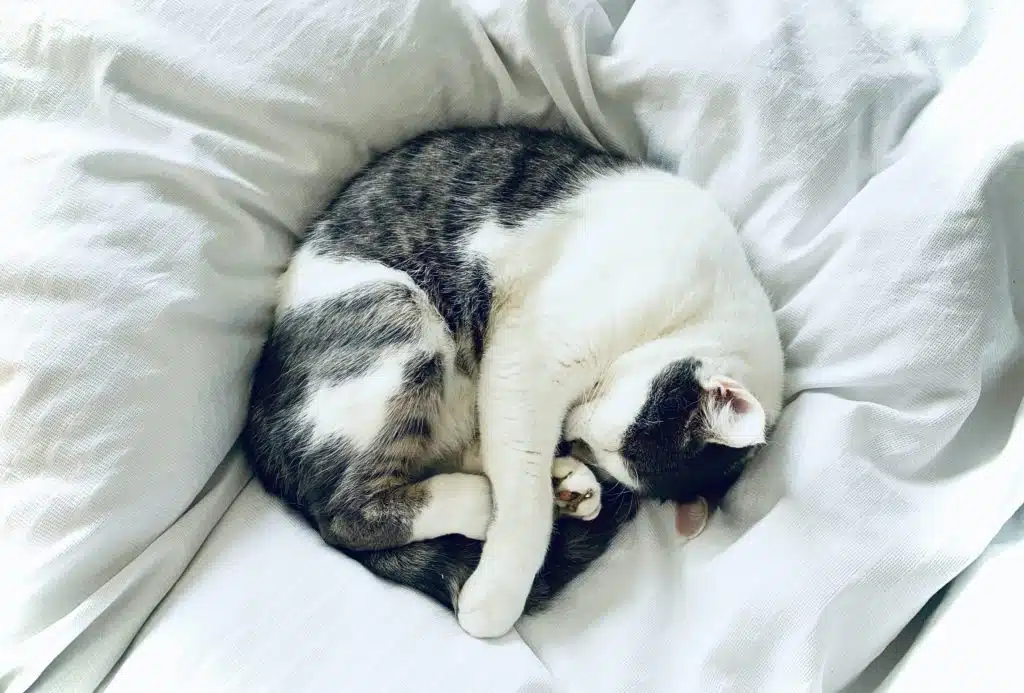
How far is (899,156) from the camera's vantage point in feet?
3.97

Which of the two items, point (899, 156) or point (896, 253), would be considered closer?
point (896, 253)

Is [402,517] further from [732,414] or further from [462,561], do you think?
[732,414]

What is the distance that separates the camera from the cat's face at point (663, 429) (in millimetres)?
1090

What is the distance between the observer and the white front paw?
1.05 m

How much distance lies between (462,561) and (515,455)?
180 millimetres

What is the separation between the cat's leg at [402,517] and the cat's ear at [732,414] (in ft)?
1.20

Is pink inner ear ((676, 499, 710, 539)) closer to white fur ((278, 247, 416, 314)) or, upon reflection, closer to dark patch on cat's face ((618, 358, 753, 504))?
dark patch on cat's face ((618, 358, 753, 504))

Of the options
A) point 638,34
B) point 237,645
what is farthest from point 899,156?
point 237,645

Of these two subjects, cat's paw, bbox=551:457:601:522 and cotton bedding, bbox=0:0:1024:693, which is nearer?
cotton bedding, bbox=0:0:1024:693

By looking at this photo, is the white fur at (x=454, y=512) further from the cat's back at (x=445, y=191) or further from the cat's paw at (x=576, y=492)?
the cat's back at (x=445, y=191)

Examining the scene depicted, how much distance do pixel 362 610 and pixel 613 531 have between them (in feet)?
1.35

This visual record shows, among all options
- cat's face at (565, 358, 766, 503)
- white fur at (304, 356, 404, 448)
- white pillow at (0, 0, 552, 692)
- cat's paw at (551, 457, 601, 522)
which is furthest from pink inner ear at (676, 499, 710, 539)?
white pillow at (0, 0, 552, 692)

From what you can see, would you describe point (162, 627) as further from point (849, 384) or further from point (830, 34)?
point (830, 34)

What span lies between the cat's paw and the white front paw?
18 cm
